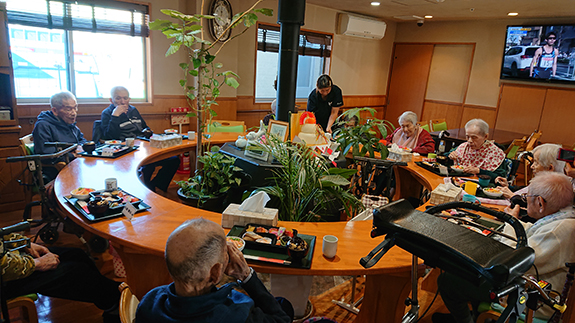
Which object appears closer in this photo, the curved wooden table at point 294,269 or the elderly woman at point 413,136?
the curved wooden table at point 294,269

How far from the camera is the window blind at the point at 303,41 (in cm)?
593

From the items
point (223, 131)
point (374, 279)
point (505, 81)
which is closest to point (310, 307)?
point (374, 279)

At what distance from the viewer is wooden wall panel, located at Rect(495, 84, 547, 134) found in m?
6.38

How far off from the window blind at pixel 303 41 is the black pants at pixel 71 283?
4.65 m

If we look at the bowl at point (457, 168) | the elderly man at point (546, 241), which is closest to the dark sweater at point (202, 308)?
the elderly man at point (546, 241)

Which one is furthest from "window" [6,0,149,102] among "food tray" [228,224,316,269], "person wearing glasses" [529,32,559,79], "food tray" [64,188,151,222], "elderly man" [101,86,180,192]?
"person wearing glasses" [529,32,559,79]

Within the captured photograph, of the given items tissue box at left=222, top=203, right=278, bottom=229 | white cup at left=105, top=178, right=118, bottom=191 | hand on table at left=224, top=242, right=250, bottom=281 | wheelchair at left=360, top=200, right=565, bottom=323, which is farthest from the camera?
white cup at left=105, top=178, right=118, bottom=191

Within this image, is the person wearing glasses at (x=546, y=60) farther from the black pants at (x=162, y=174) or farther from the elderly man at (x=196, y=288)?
the elderly man at (x=196, y=288)

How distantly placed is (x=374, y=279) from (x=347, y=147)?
4.95 feet

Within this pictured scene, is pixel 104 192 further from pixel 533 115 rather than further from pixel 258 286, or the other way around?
pixel 533 115

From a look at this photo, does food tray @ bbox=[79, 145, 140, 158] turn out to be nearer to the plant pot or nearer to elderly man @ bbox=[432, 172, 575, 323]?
the plant pot

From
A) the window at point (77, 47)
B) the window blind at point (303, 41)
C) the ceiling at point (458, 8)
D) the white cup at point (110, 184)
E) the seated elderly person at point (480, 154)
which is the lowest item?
the white cup at point (110, 184)

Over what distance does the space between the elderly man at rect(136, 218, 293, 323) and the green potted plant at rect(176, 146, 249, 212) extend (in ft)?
5.78

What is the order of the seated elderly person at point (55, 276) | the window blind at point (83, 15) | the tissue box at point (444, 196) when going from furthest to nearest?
the window blind at point (83, 15)
the tissue box at point (444, 196)
the seated elderly person at point (55, 276)
